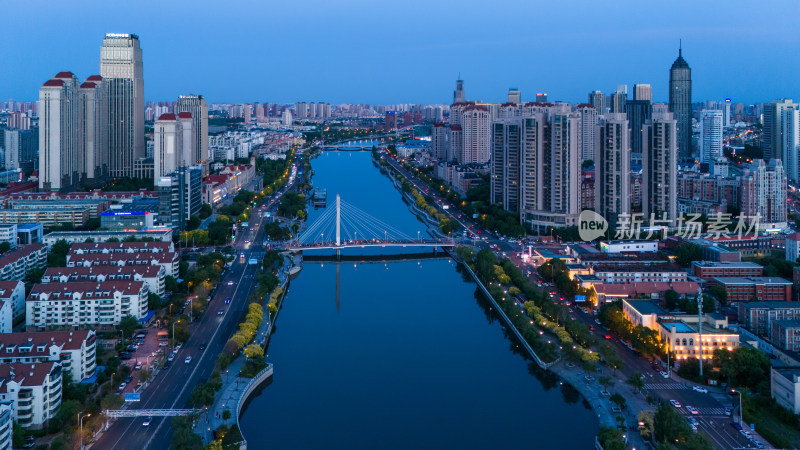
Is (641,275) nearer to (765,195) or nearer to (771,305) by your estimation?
(771,305)

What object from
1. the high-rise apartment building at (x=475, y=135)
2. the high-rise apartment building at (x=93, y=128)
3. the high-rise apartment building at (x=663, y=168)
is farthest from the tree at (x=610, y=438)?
the high-rise apartment building at (x=475, y=135)

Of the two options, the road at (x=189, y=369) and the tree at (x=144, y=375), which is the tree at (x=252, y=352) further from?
the tree at (x=144, y=375)

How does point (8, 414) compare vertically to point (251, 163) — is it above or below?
below

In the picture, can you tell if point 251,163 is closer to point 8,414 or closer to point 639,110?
point 639,110

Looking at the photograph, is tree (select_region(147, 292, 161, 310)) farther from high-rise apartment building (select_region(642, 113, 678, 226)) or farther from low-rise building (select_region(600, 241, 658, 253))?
high-rise apartment building (select_region(642, 113, 678, 226))

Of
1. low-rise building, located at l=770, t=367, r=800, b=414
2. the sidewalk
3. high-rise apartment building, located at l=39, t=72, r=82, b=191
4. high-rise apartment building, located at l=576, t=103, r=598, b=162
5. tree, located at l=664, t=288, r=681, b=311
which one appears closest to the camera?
the sidewalk

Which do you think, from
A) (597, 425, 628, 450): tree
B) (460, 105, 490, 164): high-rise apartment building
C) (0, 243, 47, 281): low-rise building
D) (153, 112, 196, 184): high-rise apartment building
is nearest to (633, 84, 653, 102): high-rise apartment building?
(460, 105, 490, 164): high-rise apartment building

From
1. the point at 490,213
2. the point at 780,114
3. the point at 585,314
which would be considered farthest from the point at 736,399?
the point at 780,114
